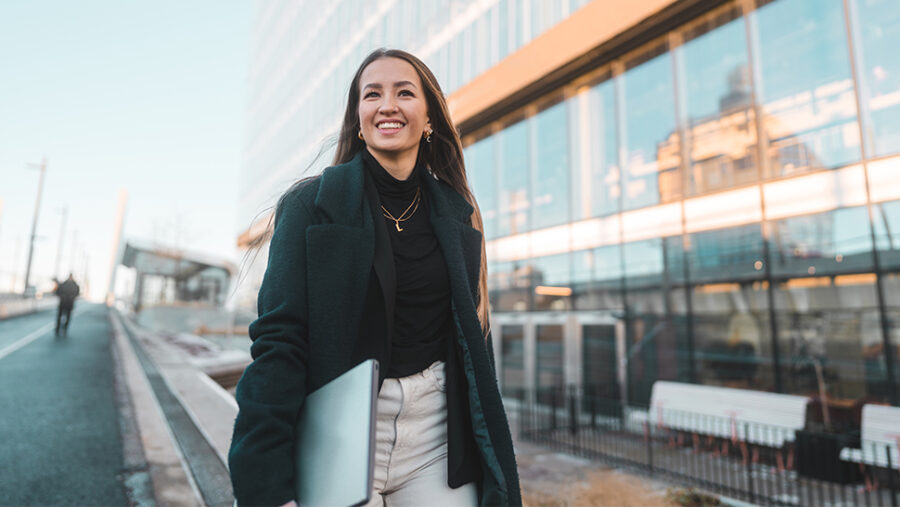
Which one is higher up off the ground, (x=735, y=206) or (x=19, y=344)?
(x=735, y=206)

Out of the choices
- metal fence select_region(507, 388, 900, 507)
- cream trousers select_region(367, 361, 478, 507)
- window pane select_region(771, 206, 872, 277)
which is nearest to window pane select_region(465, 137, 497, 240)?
metal fence select_region(507, 388, 900, 507)

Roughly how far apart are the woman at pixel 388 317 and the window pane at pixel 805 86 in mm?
8665

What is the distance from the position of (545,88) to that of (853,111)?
21.3ft

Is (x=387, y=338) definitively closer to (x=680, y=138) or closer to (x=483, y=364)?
(x=483, y=364)

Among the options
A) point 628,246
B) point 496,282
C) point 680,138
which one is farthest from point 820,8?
point 496,282

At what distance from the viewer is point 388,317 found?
128 cm

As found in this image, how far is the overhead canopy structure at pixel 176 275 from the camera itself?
32094 millimetres

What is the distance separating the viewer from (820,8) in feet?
26.4

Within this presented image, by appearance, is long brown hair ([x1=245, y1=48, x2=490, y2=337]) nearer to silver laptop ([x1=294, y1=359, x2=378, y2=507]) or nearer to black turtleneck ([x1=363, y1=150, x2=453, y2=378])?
black turtleneck ([x1=363, y1=150, x2=453, y2=378])

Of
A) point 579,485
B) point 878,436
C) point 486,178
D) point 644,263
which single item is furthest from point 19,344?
point 878,436

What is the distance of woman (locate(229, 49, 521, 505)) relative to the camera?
3.46 ft

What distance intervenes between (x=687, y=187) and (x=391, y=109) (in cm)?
948

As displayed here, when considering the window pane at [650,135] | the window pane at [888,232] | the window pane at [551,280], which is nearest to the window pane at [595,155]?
the window pane at [650,135]

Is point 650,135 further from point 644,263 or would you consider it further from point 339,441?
point 339,441
